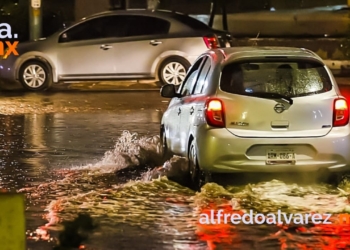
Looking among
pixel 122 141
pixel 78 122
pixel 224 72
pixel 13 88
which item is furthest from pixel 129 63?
pixel 224 72

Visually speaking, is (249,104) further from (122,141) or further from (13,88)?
(13,88)

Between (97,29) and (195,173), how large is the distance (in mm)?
10441

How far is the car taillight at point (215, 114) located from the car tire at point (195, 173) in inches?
17.8

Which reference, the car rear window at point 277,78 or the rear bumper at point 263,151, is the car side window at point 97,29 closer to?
the car rear window at point 277,78

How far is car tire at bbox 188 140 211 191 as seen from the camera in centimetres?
937

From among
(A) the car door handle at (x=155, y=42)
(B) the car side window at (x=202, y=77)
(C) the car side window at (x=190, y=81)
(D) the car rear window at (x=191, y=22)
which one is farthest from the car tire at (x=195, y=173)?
(D) the car rear window at (x=191, y=22)

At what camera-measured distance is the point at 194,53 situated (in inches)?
739

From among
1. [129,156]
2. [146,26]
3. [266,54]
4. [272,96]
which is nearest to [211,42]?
[146,26]

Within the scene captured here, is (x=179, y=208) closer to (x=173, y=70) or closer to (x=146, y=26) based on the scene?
(x=173, y=70)

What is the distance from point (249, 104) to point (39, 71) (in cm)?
1082

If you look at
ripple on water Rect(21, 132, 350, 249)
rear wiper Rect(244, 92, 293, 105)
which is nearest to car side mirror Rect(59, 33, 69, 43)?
ripple on water Rect(21, 132, 350, 249)

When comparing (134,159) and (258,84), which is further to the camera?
(134,159)

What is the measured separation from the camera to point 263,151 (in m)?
9.02

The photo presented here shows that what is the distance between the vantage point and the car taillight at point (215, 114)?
9047mm
